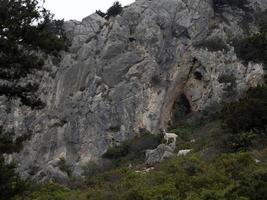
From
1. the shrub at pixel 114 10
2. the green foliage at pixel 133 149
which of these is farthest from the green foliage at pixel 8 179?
the shrub at pixel 114 10

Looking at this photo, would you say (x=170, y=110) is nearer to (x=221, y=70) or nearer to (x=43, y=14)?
(x=221, y=70)

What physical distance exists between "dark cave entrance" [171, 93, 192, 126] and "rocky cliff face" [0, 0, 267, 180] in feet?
1.17

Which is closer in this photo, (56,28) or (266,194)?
(266,194)

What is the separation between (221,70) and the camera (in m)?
49.1

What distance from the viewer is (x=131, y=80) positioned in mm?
50906

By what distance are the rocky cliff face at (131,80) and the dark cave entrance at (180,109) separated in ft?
1.17

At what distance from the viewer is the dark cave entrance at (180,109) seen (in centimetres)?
4903

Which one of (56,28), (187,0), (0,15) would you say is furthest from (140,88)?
(0,15)

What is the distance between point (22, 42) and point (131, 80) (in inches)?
1330

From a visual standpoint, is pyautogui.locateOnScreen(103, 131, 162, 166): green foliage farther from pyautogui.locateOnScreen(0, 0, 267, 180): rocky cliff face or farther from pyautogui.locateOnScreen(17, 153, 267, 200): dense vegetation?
pyautogui.locateOnScreen(17, 153, 267, 200): dense vegetation

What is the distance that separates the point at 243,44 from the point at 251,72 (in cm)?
327

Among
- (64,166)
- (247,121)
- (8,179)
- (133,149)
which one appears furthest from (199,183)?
(64,166)

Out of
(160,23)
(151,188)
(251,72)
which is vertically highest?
(160,23)

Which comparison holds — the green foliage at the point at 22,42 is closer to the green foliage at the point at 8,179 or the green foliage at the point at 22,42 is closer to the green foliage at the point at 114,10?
the green foliage at the point at 8,179
